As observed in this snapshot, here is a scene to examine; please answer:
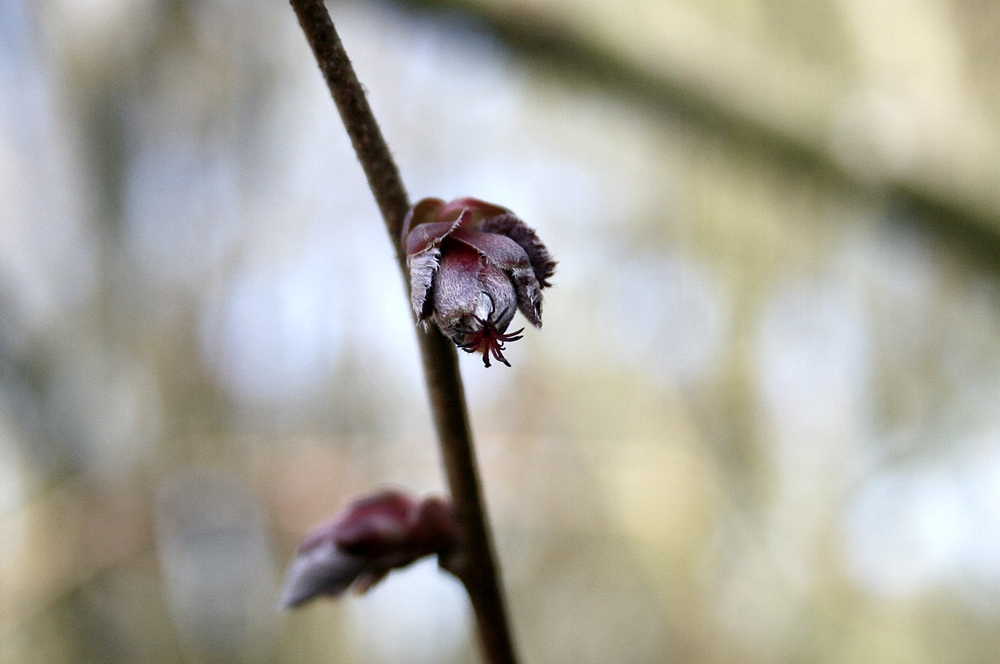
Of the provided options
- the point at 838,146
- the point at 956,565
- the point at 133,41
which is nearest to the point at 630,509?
the point at 956,565

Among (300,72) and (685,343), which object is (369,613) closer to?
(685,343)

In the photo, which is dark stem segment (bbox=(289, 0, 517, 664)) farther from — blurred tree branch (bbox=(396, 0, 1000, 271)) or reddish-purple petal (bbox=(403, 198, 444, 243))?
blurred tree branch (bbox=(396, 0, 1000, 271))

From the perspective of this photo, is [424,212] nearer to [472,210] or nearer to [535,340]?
[472,210]

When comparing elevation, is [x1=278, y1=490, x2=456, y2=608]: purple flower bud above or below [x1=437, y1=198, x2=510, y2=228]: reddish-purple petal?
below

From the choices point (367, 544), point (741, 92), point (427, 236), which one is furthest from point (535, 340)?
point (427, 236)

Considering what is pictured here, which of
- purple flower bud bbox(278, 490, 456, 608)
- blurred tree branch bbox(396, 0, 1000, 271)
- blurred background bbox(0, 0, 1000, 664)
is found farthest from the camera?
blurred background bbox(0, 0, 1000, 664)

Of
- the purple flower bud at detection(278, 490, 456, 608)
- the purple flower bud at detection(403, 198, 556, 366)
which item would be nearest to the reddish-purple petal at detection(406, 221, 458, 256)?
the purple flower bud at detection(403, 198, 556, 366)
